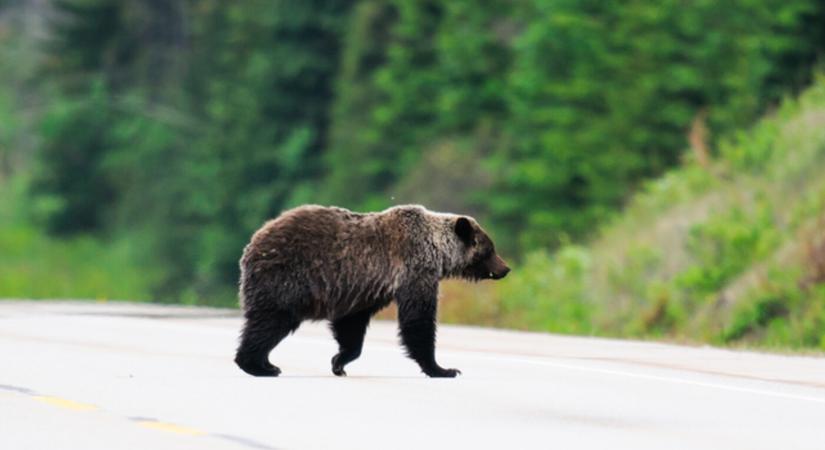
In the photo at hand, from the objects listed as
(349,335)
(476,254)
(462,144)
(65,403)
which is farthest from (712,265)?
(462,144)

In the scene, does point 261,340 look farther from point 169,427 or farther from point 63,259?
point 63,259

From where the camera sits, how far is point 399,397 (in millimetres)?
12883

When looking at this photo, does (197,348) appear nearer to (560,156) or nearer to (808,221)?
(808,221)

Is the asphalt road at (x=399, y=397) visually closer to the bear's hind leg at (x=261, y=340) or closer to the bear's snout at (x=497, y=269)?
the bear's hind leg at (x=261, y=340)

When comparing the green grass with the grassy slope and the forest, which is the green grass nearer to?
the forest

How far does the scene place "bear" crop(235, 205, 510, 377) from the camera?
44.6 ft

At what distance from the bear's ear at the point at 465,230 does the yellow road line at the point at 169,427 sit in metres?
3.82

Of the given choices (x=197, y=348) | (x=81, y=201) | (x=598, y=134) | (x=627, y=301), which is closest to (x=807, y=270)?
(x=627, y=301)

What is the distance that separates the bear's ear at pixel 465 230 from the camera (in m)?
14.5

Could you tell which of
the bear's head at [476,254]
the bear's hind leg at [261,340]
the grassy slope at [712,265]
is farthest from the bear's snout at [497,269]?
the grassy slope at [712,265]

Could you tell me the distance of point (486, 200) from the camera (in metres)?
43.9

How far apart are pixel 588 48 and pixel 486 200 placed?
16.0 ft

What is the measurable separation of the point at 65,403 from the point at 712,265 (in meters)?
14.0

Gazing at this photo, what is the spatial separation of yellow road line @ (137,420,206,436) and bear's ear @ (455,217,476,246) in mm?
3820
